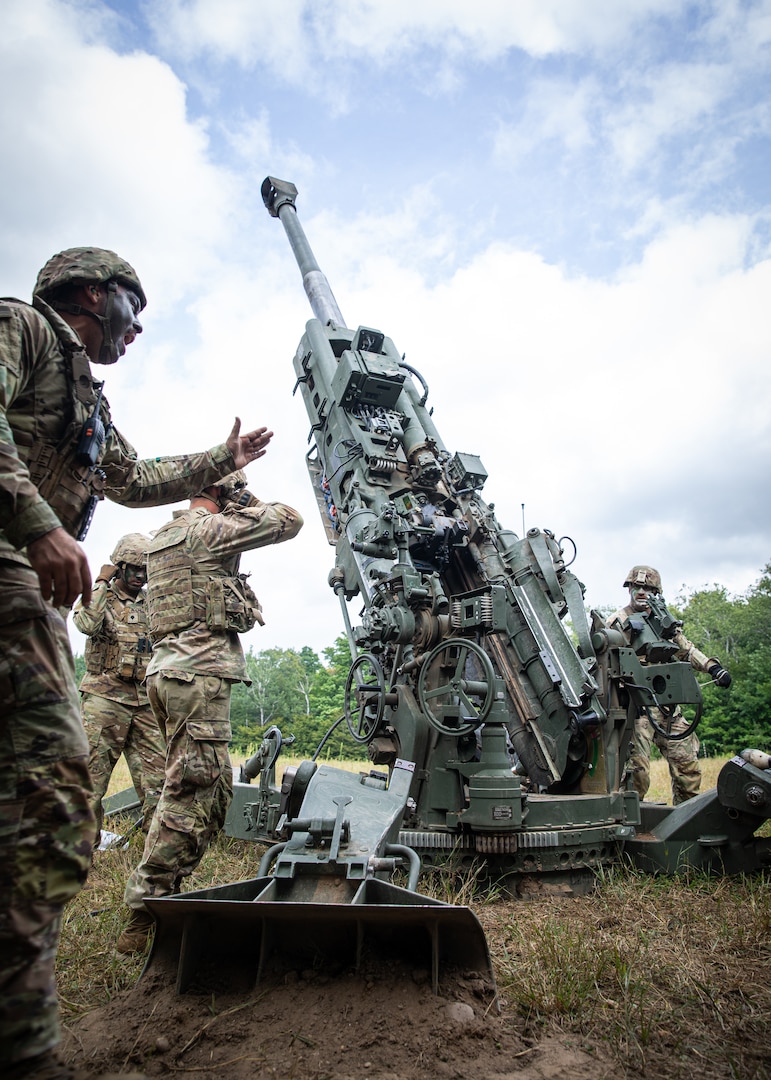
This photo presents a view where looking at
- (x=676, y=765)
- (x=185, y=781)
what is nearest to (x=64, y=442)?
(x=185, y=781)

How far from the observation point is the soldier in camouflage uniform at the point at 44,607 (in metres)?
1.46

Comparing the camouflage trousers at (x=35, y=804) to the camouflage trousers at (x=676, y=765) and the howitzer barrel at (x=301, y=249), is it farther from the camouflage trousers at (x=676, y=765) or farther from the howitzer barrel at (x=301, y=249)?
the howitzer barrel at (x=301, y=249)

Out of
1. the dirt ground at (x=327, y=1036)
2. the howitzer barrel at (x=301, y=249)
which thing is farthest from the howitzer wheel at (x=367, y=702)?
the howitzer barrel at (x=301, y=249)

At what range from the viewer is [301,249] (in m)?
10.6

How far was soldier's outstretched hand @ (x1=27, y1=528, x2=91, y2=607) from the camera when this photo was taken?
1693mm

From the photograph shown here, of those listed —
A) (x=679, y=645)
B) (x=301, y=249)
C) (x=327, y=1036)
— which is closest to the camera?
(x=327, y=1036)

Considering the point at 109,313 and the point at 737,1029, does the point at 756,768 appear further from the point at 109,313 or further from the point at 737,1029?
the point at 109,313

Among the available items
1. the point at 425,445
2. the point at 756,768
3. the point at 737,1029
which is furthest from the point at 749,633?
the point at 737,1029

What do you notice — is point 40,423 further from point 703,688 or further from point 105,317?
point 703,688

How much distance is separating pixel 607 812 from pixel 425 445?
416 cm

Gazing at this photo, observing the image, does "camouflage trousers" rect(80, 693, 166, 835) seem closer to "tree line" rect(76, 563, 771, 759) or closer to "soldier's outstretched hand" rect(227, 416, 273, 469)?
"soldier's outstretched hand" rect(227, 416, 273, 469)

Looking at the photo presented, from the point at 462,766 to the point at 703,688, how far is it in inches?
889

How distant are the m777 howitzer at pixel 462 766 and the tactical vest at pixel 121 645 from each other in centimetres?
117

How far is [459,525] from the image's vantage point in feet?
21.1
